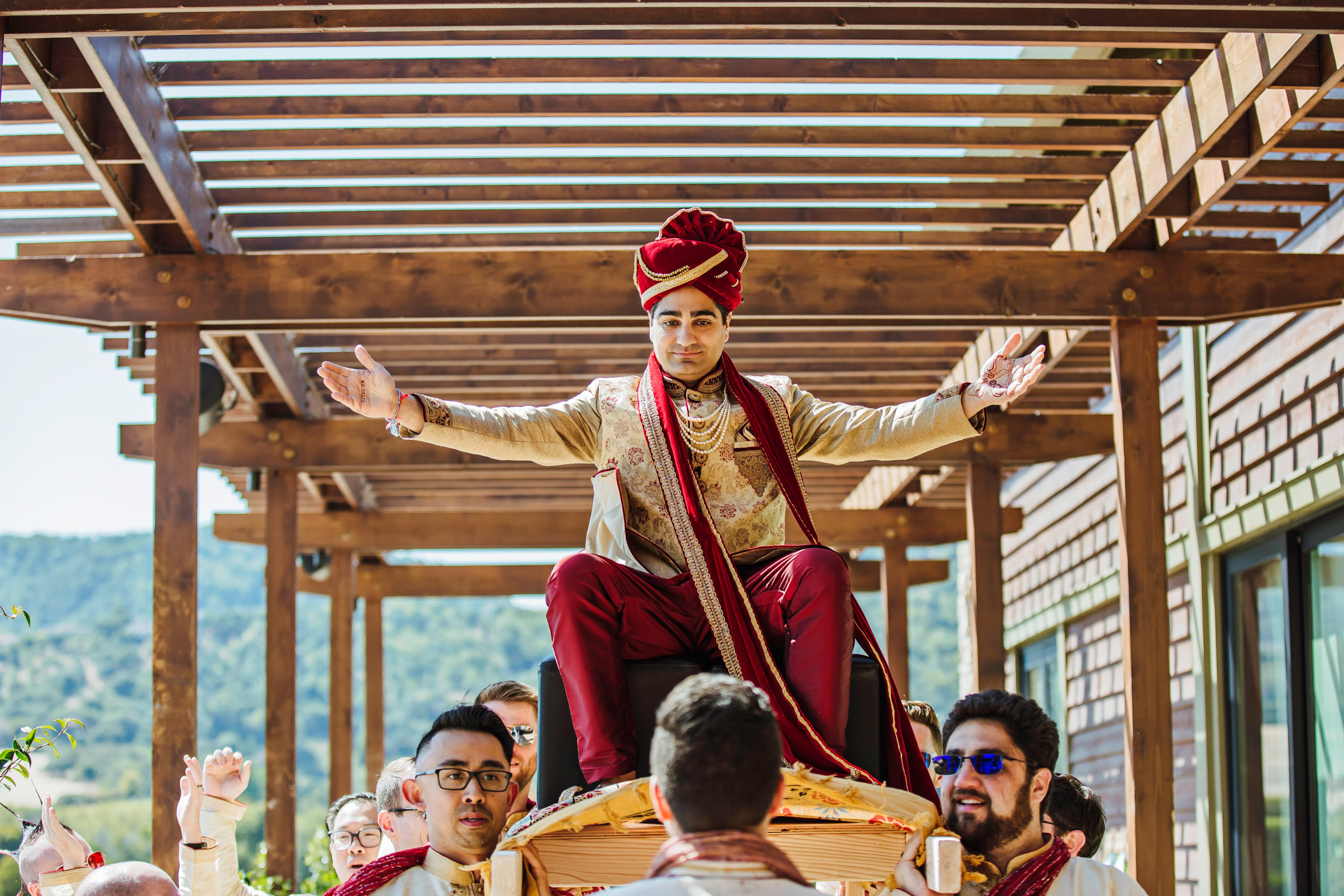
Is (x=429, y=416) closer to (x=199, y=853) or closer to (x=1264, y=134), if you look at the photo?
(x=199, y=853)

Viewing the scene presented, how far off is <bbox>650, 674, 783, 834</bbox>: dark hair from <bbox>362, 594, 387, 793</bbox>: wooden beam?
28.0ft

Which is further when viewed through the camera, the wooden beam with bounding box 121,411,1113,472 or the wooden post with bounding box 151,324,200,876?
the wooden beam with bounding box 121,411,1113,472

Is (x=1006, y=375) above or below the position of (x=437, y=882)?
above

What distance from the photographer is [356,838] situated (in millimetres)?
3887

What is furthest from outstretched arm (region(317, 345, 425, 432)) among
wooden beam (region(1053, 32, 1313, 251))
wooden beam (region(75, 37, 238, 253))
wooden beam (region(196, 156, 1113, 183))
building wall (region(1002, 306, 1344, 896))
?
building wall (region(1002, 306, 1344, 896))

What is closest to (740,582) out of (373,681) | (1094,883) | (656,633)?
(656,633)

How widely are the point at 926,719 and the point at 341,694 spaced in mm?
5982

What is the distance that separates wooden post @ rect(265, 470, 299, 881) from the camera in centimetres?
734

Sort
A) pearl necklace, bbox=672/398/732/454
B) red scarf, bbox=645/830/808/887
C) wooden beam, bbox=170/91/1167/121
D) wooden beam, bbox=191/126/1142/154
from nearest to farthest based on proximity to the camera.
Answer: red scarf, bbox=645/830/808/887 → pearl necklace, bbox=672/398/732/454 → wooden beam, bbox=170/91/1167/121 → wooden beam, bbox=191/126/1142/154

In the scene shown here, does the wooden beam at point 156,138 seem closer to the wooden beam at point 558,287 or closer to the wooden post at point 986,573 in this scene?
the wooden beam at point 558,287

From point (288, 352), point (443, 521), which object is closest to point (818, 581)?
point (288, 352)

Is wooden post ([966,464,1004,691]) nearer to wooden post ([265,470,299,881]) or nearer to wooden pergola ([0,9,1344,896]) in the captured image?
wooden pergola ([0,9,1344,896])

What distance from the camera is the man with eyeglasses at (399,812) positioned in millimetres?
3316

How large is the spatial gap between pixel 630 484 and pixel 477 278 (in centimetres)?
238
